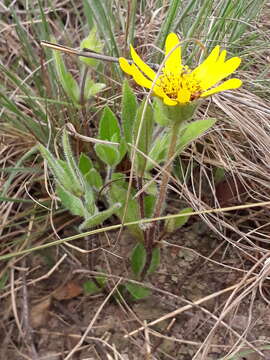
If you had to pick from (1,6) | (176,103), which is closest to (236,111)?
(176,103)

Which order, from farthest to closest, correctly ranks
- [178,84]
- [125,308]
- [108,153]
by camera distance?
[125,308]
[108,153]
[178,84]

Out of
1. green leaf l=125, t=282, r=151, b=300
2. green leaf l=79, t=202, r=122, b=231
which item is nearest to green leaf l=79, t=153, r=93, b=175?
green leaf l=79, t=202, r=122, b=231

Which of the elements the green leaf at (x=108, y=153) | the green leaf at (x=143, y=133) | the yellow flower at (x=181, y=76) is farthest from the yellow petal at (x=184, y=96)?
the green leaf at (x=108, y=153)

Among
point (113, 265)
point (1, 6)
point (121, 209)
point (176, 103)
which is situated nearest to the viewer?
point (176, 103)

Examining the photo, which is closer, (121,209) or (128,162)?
(121,209)

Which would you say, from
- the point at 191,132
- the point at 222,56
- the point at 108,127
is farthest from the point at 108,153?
the point at 222,56

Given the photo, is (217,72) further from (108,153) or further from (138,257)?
(138,257)

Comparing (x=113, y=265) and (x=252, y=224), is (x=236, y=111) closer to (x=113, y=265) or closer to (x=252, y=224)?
(x=252, y=224)

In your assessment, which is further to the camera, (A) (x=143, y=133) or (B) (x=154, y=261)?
(B) (x=154, y=261)
